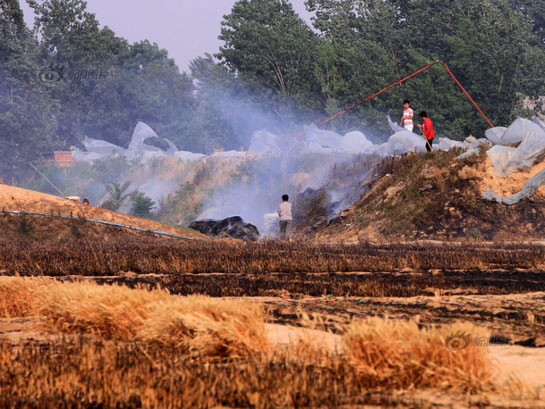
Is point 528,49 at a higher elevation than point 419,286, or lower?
higher

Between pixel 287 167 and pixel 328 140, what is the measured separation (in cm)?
231

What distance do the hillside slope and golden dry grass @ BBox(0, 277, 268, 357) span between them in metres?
14.6

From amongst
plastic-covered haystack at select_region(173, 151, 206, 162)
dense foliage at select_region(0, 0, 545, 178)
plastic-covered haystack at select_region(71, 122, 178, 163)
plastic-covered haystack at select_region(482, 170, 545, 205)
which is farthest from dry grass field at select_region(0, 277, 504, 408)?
plastic-covered haystack at select_region(71, 122, 178, 163)

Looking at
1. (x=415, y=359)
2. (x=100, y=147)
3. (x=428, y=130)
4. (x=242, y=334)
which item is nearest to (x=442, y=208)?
(x=428, y=130)

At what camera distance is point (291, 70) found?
5178 cm

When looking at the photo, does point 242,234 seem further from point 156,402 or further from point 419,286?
point 156,402

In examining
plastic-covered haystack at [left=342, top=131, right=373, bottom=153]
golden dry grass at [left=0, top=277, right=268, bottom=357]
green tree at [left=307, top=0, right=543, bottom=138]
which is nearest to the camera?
golden dry grass at [left=0, top=277, right=268, bottom=357]

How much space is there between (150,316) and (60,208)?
17.3 metres

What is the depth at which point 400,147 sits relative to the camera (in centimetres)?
2852

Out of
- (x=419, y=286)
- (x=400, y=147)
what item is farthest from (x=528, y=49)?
(x=419, y=286)

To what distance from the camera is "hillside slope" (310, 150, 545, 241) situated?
22.2 metres

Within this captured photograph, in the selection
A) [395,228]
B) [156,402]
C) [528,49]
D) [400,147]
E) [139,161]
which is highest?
[528,49]

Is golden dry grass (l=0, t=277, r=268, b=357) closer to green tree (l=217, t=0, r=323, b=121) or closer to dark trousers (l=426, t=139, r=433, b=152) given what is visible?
dark trousers (l=426, t=139, r=433, b=152)

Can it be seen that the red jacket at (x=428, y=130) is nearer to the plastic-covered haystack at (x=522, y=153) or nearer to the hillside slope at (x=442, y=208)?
the hillside slope at (x=442, y=208)
